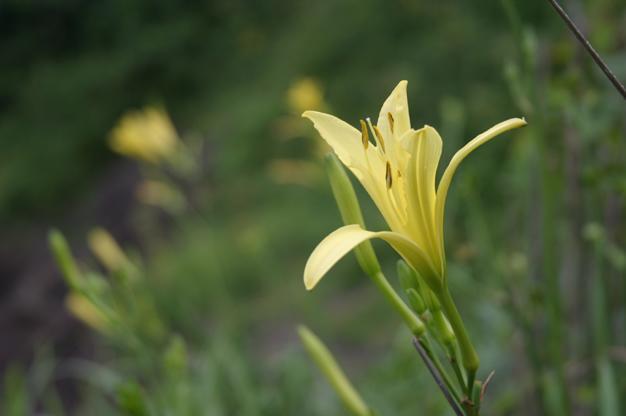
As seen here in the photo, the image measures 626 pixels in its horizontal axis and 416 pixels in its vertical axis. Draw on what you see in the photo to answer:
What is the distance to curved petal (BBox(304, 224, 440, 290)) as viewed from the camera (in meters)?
0.35

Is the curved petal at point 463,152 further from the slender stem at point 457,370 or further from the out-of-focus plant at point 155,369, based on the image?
the out-of-focus plant at point 155,369

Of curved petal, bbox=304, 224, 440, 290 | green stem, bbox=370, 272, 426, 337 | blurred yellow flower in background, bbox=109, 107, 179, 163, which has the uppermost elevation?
blurred yellow flower in background, bbox=109, 107, 179, 163

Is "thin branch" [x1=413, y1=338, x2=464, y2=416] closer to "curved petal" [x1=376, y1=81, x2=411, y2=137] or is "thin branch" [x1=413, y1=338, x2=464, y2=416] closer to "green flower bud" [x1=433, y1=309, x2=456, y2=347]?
"green flower bud" [x1=433, y1=309, x2=456, y2=347]

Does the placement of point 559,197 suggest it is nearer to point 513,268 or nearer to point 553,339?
point 513,268

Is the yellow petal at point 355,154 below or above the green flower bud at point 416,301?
above

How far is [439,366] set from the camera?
446mm

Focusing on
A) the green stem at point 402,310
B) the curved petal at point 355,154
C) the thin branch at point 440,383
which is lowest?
the thin branch at point 440,383

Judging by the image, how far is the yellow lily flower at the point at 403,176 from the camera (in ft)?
1.34

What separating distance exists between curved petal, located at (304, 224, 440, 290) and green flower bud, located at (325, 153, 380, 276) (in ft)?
0.25

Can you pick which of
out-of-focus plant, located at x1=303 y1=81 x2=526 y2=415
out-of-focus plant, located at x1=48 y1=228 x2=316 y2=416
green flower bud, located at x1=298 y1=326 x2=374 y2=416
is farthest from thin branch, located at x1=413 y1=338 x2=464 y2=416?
out-of-focus plant, located at x1=48 y1=228 x2=316 y2=416

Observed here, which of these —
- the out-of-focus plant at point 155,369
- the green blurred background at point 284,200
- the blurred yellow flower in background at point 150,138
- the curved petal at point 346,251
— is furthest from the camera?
the blurred yellow flower in background at point 150,138

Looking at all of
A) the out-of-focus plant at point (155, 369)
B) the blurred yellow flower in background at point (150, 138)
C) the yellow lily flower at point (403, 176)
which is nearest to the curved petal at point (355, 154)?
the yellow lily flower at point (403, 176)

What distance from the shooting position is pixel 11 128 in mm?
5223

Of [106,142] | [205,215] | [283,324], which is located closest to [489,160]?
[283,324]
